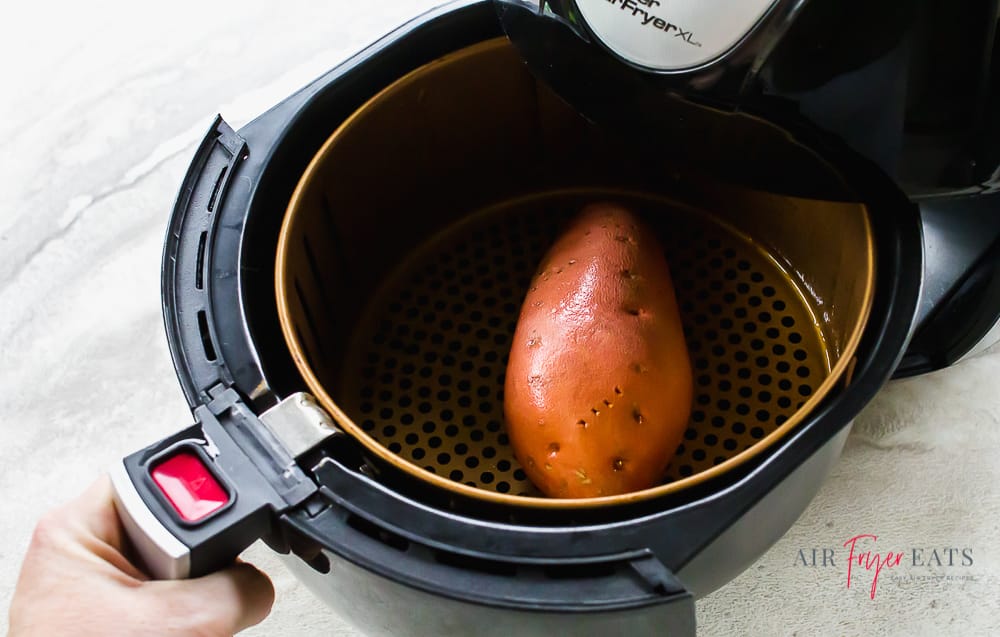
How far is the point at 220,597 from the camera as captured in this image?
548 millimetres

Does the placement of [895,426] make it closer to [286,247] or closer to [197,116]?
[286,247]

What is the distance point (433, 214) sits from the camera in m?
0.93

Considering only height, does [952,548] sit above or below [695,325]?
below

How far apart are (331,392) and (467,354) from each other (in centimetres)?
12

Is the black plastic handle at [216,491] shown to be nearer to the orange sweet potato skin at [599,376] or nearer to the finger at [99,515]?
the finger at [99,515]

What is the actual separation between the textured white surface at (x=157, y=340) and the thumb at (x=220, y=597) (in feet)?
0.91

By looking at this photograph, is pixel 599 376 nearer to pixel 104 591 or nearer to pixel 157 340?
pixel 104 591

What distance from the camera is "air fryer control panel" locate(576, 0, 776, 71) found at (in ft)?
1.82

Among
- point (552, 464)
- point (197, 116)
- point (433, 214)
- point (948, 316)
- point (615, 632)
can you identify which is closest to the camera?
point (615, 632)

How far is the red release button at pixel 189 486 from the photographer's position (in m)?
0.54

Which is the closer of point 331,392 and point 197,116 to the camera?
point 331,392

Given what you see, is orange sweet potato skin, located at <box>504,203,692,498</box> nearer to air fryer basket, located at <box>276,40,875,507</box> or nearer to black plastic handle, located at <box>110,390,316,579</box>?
air fryer basket, located at <box>276,40,875,507</box>

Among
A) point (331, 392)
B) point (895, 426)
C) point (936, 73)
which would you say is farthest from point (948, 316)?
point (331, 392)

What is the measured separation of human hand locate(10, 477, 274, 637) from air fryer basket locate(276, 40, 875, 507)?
20 centimetres
